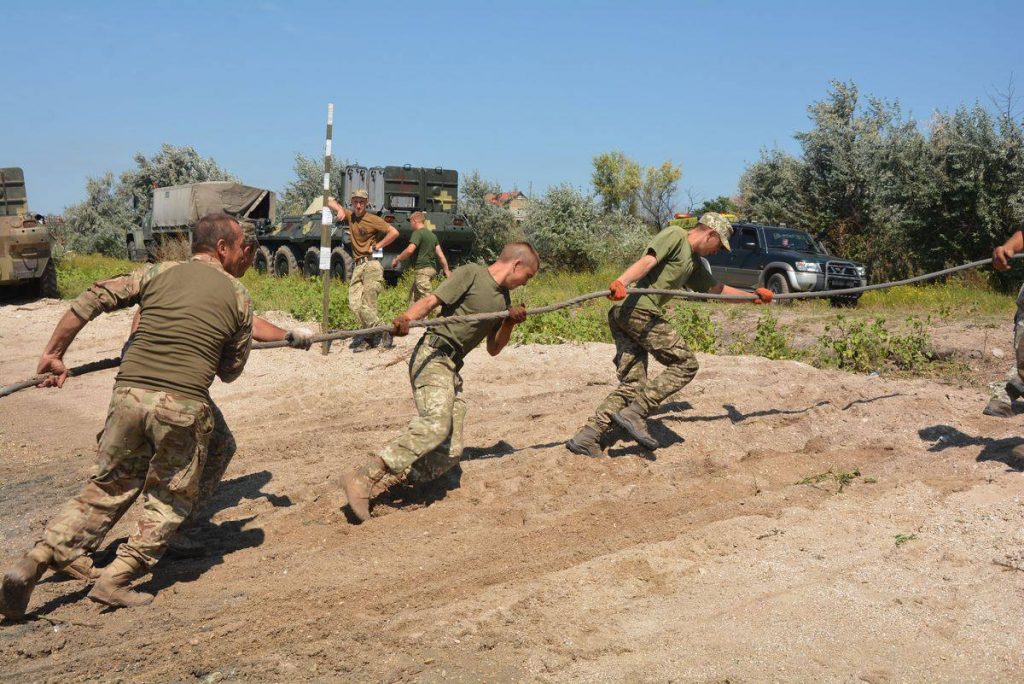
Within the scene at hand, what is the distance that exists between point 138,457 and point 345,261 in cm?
1550

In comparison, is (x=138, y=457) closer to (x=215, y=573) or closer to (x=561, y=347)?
(x=215, y=573)

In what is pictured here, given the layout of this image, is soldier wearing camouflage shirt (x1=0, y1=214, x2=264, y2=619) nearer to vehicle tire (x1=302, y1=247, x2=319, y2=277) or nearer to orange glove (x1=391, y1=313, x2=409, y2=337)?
orange glove (x1=391, y1=313, x2=409, y2=337)

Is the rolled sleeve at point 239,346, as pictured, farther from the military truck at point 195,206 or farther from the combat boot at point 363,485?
the military truck at point 195,206

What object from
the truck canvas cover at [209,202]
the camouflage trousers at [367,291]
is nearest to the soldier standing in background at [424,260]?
the camouflage trousers at [367,291]

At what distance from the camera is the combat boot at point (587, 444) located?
734 cm

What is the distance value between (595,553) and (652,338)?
215 centimetres

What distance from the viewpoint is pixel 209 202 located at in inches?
1066

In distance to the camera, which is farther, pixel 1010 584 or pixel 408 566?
pixel 408 566

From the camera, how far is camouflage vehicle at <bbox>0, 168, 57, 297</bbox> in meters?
18.0

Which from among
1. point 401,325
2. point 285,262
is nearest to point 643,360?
point 401,325

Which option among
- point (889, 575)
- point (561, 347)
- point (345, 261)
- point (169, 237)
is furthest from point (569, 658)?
point (169, 237)

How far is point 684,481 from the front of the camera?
22.7ft

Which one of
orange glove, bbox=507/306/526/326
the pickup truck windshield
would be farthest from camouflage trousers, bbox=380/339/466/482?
the pickup truck windshield

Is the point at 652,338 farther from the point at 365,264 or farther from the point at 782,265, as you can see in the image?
Answer: the point at 782,265
